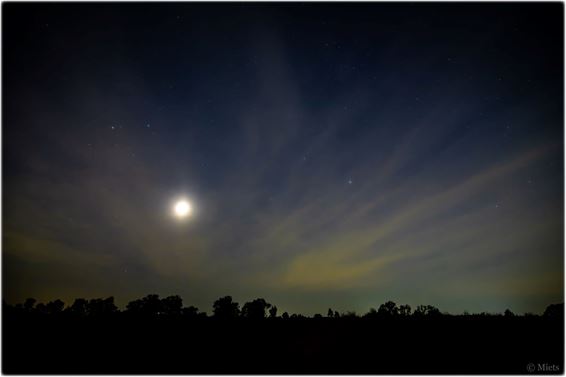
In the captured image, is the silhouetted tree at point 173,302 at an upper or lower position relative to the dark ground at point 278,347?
lower

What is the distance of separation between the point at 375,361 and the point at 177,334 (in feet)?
30.9

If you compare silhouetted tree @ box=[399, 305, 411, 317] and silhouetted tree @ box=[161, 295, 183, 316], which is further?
silhouetted tree @ box=[161, 295, 183, 316]

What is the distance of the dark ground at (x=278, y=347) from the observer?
1138 centimetres

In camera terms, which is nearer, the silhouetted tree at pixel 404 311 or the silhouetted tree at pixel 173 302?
the silhouetted tree at pixel 404 311

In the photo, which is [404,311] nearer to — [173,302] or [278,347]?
[278,347]

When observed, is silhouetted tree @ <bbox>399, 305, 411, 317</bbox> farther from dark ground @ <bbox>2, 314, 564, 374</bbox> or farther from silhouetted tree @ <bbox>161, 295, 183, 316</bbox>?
silhouetted tree @ <bbox>161, 295, 183, 316</bbox>

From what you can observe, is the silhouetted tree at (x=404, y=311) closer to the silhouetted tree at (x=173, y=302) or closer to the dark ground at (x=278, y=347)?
the dark ground at (x=278, y=347)

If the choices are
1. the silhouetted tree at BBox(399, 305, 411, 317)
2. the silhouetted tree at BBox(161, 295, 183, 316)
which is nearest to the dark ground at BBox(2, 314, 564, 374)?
the silhouetted tree at BBox(399, 305, 411, 317)

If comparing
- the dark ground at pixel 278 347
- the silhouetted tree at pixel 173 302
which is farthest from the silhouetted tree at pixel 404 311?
the silhouetted tree at pixel 173 302

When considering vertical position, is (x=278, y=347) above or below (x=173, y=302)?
above

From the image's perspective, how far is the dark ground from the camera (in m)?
11.4

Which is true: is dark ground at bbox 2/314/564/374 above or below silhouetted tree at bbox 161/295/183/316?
above

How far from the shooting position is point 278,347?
45.0ft

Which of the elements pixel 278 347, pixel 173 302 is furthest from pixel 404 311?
pixel 173 302
